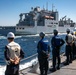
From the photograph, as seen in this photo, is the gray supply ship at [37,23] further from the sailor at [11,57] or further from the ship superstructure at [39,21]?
the sailor at [11,57]

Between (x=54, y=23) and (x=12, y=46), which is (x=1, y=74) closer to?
(x=12, y=46)

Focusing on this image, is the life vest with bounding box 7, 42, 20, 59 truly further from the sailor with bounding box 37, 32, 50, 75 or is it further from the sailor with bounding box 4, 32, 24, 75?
the sailor with bounding box 37, 32, 50, 75

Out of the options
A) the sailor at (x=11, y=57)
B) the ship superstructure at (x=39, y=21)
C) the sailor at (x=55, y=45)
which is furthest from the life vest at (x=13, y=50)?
the ship superstructure at (x=39, y=21)

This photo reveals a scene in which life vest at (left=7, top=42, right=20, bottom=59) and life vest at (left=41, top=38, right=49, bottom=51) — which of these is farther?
life vest at (left=41, top=38, right=49, bottom=51)

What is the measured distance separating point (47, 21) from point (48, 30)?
4.92 m

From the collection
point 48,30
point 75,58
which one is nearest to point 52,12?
point 48,30

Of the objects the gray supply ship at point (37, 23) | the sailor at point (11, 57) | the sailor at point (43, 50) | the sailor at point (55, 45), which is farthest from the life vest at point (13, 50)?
the gray supply ship at point (37, 23)

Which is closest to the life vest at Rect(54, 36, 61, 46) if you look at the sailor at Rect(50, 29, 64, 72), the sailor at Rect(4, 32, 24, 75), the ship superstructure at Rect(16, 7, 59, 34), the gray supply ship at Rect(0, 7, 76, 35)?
the sailor at Rect(50, 29, 64, 72)

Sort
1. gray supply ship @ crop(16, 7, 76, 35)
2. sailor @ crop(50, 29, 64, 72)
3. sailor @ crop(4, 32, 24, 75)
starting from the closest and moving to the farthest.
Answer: sailor @ crop(4, 32, 24, 75), sailor @ crop(50, 29, 64, 72), gray supply ship @ crop(16, 7, 76, 35)

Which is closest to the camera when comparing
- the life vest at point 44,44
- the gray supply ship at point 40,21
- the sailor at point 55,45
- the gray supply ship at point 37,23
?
A: the life vest at point 44,44

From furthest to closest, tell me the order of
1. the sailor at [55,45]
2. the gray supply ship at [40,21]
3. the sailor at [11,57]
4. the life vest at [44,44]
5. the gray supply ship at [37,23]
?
the gray supply ship at [40,21], the gray supply ship at [37,23], the sailor at [55,45], the life vest at [44,44], the sailor at [11,57]

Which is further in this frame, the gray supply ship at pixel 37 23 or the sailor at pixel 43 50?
the gray supply ship at pixel 37 23

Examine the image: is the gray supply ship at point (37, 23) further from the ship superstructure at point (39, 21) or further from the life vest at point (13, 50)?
the life vest at point (13, 50)

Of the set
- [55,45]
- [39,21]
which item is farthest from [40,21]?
→ [55,45]
